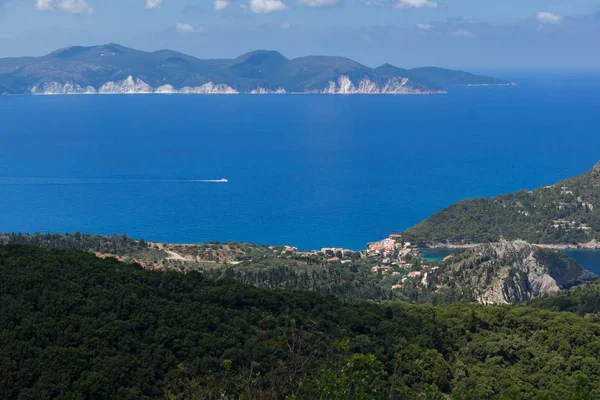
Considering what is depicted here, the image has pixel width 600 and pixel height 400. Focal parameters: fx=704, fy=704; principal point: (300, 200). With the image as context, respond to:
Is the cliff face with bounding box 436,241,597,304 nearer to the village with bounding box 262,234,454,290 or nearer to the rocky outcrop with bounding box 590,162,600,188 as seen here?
the village with bounding box 262,234,454,290

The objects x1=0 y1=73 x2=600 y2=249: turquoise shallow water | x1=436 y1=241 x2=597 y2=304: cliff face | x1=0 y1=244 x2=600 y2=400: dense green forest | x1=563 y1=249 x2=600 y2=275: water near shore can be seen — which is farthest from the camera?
x1=0 y1=73 x2=600 y2=249: turquoise shallow water

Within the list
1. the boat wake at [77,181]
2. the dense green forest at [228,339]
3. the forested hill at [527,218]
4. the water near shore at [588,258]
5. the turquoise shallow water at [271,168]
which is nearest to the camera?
Result: the dense green forest at [228,339]

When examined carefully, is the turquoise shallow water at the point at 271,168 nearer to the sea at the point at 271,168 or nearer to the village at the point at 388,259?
the sea at the point at 271,168

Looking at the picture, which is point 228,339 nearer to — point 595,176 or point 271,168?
point 595,176

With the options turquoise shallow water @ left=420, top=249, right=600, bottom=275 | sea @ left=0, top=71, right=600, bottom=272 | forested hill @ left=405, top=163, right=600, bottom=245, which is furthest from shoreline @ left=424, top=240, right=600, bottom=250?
sea @ left=0, top=71, right=600, bottom=272

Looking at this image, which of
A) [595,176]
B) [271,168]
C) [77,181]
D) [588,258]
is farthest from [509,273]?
[77,181]

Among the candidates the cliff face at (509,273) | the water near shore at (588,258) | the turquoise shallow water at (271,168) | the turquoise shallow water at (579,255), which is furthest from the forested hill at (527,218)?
the cliff face at (509,273)
